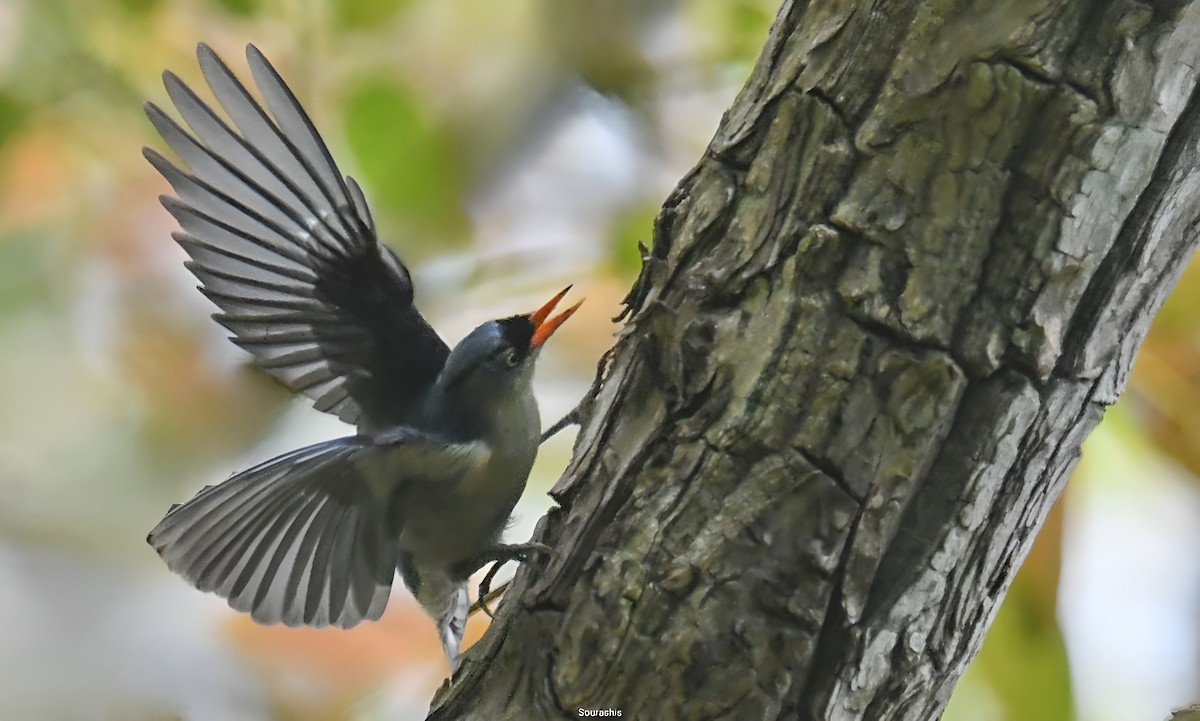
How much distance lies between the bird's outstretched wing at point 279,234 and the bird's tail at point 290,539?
0.20m

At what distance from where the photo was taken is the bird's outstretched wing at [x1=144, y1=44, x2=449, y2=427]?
34.0 inches

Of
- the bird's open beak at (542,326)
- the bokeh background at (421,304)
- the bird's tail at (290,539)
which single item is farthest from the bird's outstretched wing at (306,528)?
→ the bokeh background at (421,304)

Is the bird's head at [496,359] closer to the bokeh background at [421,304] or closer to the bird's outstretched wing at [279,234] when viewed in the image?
the bird's outstretched wing at [279,234]

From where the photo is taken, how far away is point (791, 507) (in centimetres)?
68

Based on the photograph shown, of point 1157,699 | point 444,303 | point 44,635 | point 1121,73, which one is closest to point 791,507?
point 1121,73

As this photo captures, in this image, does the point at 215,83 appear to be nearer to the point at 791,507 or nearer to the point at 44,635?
the point at 791,507

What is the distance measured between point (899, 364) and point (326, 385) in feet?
2.15

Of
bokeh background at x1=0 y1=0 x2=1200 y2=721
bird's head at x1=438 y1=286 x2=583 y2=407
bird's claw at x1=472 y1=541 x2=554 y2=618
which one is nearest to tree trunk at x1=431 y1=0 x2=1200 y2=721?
bird's claw at x1=472 y1=541 x2=554 y2=618

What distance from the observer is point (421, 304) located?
145 centimetres

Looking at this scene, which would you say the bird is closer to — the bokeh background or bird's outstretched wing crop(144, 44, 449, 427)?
bird's outstretched wing crop(144, 44, 449, 427)

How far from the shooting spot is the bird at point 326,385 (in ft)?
2.60

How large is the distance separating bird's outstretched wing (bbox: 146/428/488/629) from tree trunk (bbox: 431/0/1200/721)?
0.69 ft

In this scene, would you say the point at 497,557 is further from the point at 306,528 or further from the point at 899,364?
the point at 899,364

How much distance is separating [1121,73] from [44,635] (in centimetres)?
146
